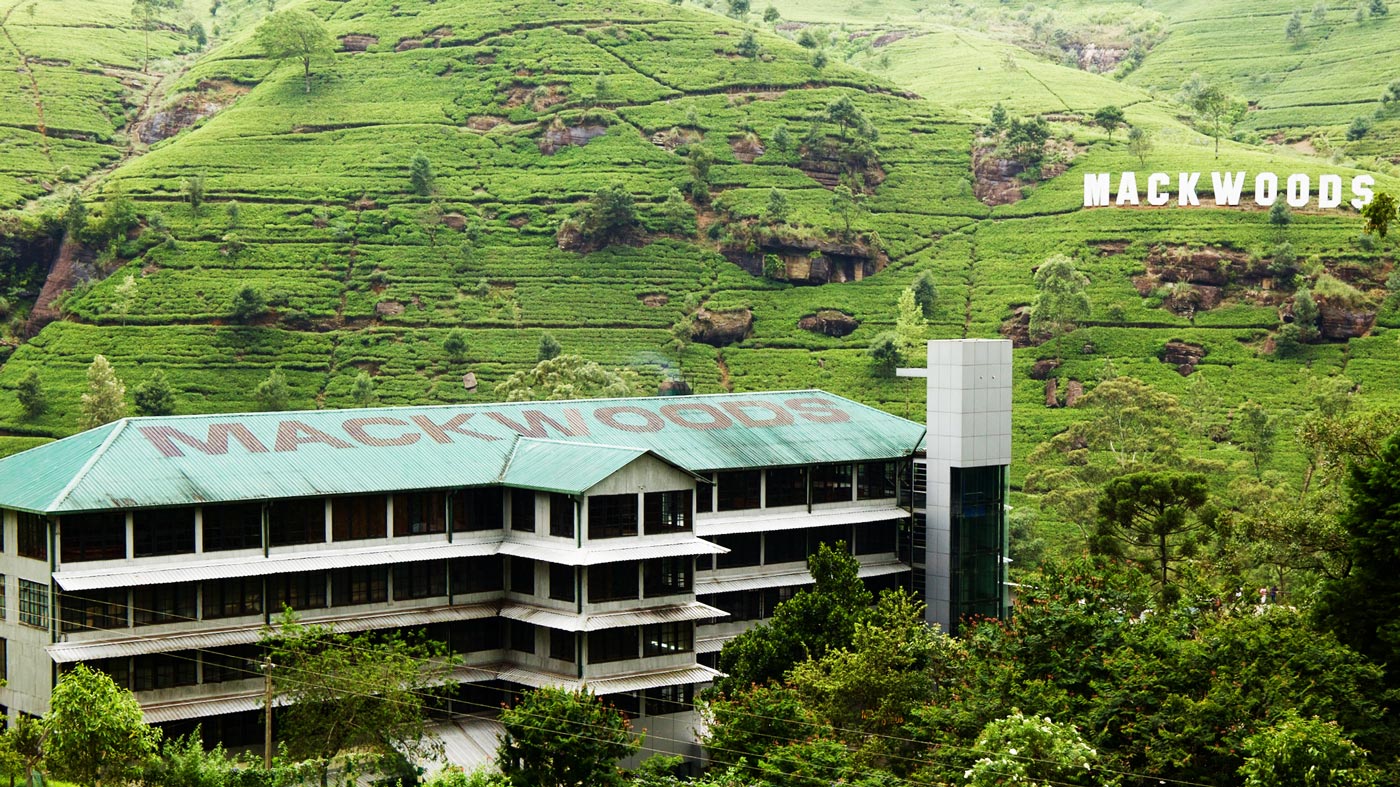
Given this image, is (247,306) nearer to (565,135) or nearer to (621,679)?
(565,135)

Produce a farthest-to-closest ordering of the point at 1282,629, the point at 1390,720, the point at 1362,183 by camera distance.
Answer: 1. the point at 1362,183
2. the point at 1282,629
3. the point at 1390,720

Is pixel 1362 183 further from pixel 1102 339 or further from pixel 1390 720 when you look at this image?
pixel 1390 720

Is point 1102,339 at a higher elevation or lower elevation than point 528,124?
lower

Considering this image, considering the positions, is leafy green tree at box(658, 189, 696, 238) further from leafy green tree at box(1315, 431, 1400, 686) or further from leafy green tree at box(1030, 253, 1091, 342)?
leafy green tree at box(1315, 431, 1400, 686)

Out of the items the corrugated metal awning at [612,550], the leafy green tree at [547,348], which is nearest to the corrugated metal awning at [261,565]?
the corrugated metal awning at [612,550]

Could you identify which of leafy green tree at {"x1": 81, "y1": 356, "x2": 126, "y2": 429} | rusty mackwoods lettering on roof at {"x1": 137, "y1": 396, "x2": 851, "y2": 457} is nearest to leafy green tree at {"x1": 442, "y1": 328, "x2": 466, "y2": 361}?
leafy green tree at {"x1": 81, "y1": 356, "x2": 126, "y2": 429}

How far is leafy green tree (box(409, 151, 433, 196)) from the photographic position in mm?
115800

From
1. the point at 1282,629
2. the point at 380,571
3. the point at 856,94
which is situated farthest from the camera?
the point at 856,94

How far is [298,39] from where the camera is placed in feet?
440

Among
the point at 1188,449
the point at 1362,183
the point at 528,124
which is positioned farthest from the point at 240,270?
the point at 1362,183

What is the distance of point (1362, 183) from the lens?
11388cm

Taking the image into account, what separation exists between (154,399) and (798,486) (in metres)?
48.8

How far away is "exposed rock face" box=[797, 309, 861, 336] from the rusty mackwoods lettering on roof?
151 ft

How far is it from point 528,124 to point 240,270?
34.6 m
